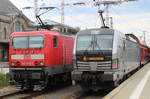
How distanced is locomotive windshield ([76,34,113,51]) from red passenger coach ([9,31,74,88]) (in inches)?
62.9

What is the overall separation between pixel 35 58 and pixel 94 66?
310cm

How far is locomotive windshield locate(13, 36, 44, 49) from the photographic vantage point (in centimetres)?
1580

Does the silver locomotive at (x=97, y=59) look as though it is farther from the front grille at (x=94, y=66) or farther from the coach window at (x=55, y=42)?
the coach window at (x=55, y=42)

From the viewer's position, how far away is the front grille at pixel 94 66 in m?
14.4

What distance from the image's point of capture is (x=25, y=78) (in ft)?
51.3

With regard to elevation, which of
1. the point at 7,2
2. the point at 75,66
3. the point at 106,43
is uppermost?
the point at 7,2

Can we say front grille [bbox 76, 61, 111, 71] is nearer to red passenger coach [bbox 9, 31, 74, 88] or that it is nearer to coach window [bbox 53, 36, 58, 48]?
red passenger coach [bbox 9, 31, 74, 88]

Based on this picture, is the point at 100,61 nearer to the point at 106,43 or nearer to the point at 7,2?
the point at 106,43

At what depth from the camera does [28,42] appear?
52.7ft

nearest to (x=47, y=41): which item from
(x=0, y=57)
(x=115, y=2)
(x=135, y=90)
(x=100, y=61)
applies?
(x=100, y=61)

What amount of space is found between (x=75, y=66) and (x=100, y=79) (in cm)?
145

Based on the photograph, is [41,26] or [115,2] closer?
[41,26]

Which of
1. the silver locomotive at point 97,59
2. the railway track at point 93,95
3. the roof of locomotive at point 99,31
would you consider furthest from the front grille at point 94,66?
the roof of locomotive at point 99,31

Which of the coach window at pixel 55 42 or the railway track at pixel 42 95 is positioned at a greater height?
the coach window at pixel 55 42
